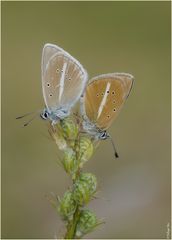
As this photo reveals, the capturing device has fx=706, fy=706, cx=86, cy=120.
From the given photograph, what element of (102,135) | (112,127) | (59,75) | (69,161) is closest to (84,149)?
(69,161)

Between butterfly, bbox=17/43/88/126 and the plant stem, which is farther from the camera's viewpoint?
butterfly, bbox=17/43/88/126

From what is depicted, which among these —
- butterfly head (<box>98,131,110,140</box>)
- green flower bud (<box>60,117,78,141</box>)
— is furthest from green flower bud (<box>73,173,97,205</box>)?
butterfly head (<box>98,131,110,140</box>)

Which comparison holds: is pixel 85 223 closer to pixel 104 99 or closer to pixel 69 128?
pixel 69 128

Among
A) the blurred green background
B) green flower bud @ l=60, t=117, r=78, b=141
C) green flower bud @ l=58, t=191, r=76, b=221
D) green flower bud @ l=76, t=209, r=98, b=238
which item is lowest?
the blurred green background

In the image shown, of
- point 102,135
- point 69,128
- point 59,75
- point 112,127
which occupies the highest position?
point 69,128

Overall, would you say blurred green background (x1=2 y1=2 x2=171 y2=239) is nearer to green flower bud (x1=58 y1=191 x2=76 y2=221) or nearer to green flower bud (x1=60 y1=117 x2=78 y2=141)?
green flower bud (x1=60 y1=117 x2=78 y2=141)

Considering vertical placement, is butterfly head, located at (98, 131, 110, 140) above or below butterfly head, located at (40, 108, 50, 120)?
below

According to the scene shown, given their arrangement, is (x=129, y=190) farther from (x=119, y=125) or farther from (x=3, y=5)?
(x=3, y=5)
